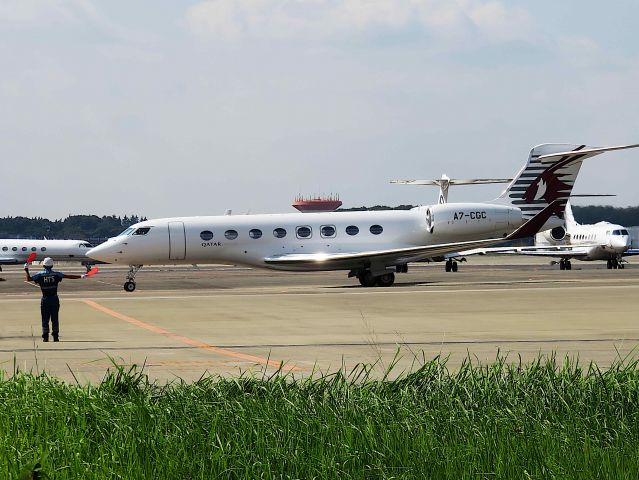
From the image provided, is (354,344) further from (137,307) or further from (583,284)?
(583,284)

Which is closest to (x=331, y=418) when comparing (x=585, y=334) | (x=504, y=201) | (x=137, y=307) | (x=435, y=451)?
(x=435, y=451)

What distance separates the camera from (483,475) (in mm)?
7645

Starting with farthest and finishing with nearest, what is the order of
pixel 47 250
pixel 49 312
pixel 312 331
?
1. pixel 47 250
2. pixel 312 331
3. pixel 49 312

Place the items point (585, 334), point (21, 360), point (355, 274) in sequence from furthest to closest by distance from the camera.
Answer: point (355, 274) → point (585, 334) → point (21, 360)

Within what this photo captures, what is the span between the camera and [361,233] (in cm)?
4362

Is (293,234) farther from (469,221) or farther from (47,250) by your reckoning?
(47,250)

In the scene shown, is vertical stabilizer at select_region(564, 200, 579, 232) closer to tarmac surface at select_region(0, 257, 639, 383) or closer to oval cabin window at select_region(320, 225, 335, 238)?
oval cabin window at select_region(320, 225, 335, 238)

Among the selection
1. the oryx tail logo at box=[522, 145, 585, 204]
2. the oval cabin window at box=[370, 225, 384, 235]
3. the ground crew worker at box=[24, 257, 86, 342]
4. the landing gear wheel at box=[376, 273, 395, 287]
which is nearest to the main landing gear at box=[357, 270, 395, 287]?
the landing gear wheel at box=[376, 273, 395, 287]

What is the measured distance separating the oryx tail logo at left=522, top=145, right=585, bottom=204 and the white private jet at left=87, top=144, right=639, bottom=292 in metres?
0.04

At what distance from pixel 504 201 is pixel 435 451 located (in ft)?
124

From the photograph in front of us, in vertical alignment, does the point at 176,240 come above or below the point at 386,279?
above

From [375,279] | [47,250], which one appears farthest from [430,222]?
[47,250]

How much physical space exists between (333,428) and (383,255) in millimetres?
33097

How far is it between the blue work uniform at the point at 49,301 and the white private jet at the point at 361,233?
2149 cm
